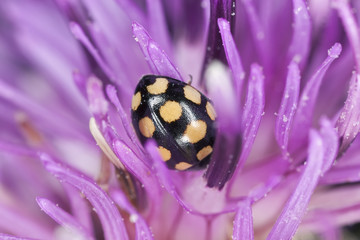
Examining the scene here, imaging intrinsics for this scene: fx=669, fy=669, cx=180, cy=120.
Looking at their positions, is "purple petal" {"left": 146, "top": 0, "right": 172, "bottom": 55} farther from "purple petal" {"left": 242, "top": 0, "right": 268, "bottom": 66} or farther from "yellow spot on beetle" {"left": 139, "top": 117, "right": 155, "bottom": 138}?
"yellow spot on beetle" {"left": 139, "top": 117, "right": 155, "bottom": 138}

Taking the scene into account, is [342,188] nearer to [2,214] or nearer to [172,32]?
[172,32]

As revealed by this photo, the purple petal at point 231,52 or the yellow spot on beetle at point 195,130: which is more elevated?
the purple petal at point 231,52

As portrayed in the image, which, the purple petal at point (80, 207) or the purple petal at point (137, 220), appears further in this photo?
the purple petal at point (80, 207)

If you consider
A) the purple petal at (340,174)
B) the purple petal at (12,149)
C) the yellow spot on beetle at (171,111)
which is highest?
the yellow spot on beetle at (171,111)

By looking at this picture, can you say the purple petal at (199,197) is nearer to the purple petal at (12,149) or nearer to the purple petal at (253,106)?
the purple petal at (253,106)

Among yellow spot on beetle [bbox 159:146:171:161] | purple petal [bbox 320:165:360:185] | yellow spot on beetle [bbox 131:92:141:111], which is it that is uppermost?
yellow spot on beetle [bbox 131:92:141:111]

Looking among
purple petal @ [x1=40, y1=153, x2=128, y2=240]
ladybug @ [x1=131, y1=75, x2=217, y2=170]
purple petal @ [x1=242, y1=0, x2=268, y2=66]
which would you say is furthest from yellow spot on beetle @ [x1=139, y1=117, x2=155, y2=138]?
purple petal @ [x1=242, y1=0, x2=268, y2=66]

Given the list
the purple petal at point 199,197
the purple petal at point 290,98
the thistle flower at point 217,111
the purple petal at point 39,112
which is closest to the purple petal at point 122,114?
the thistle flower at point 217,111

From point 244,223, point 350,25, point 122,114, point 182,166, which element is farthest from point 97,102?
point 350,25
